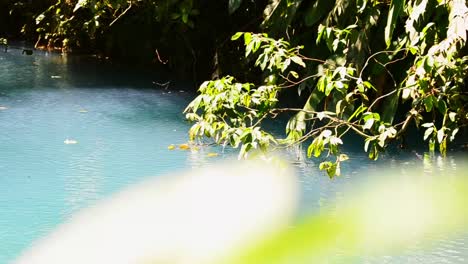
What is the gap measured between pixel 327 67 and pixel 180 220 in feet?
3.87

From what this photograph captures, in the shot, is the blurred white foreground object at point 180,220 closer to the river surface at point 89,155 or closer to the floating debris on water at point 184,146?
the river surface at point 89,155

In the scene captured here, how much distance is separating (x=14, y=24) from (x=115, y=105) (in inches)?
215

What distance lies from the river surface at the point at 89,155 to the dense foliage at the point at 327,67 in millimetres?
200

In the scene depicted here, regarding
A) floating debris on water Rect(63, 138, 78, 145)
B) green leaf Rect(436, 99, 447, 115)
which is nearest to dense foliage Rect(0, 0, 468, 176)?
green leaf Rect(436, 99, 447, 115)

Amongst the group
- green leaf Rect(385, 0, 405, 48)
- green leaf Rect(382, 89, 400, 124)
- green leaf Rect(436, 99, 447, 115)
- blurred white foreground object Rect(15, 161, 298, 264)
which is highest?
green leaf Rect(385, 0, 405, 48)

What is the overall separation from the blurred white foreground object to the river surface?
3.2 inches

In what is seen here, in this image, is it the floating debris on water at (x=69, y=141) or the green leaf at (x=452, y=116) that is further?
the floating debris on water at (x=69, y=141)

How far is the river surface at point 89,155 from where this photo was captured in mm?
2955

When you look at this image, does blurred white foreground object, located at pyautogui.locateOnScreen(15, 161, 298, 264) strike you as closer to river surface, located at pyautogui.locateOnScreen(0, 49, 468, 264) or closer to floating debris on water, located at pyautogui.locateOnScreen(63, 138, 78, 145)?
river surface, located at pyautogui.locateOnScreen(0, 49, 468, 264)

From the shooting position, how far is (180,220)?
3023 millimetres

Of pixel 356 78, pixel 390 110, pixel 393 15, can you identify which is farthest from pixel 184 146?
pixel 356 78

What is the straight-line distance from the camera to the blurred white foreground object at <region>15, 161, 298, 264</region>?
265cm

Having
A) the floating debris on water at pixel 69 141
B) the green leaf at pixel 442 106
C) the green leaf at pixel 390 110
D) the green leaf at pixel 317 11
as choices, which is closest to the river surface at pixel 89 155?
the floating debris on water at pixel 69 141

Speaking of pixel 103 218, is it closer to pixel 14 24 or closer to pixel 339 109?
pixel 339 109
